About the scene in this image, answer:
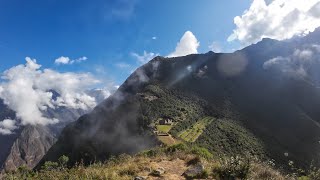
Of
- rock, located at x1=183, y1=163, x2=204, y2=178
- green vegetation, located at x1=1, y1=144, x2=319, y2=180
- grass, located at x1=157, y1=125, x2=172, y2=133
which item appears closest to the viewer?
green vegetation, located at x1=1, y1=144, x2=319, y2=180

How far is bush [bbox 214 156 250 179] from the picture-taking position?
38.4 ft

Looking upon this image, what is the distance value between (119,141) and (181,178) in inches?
6658

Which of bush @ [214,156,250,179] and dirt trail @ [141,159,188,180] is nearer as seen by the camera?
bush @ [214,156,250,179]

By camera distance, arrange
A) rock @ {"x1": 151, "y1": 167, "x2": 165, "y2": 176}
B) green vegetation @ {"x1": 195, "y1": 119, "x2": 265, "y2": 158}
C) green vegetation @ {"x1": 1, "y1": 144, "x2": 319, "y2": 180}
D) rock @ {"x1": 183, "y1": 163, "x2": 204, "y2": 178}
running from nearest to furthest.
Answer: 1. green vegetation @ {"x1": 1, "y1": 144, "x2": 319, "y2": 180}
2. rock @ {"x1": 183, "y1": 163, "x2": 204, "y2": 178}
3. rock @ {"x1": 151, "y1": 167, "x2": 165, "y2": 176}
4. green vegetation @ {"x1": 195, "y1": 119, "x2": 265, "y2": 158}

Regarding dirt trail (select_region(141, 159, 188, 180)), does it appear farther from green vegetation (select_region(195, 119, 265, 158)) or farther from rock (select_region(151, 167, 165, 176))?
green vegetation (select_region(195, 119, 265, 158))

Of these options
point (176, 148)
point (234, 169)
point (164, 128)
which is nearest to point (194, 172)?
point (234, 169)

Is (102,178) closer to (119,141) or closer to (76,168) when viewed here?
(76,168)

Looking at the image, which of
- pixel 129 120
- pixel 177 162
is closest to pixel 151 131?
pixel 129 120

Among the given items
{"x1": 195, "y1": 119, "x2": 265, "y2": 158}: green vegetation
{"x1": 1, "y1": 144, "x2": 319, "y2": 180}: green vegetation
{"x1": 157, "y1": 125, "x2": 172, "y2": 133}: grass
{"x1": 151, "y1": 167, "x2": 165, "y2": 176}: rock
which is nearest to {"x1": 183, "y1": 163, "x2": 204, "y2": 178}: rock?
{"x1": 1, "y1": 144, "x2": 319, "y2": 180}: green vegetation

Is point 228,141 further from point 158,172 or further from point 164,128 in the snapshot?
point 158,172

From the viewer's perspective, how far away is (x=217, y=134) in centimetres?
19050

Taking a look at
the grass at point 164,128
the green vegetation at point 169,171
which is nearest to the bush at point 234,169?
the green vegetation at point 169,171

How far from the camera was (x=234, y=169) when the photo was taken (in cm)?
1201

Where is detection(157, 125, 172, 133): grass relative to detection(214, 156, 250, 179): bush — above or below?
below
